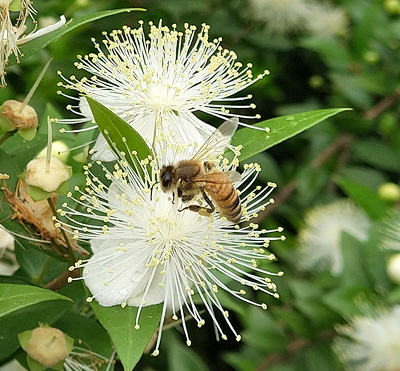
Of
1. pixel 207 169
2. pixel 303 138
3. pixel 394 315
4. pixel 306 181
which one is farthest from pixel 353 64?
pixel 207 169

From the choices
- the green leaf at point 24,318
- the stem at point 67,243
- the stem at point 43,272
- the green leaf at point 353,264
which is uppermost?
the stem at point 67,243

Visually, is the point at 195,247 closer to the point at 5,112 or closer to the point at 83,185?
the point at 83,185

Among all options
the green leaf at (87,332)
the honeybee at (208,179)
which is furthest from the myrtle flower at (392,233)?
the green leaf at (87,332)

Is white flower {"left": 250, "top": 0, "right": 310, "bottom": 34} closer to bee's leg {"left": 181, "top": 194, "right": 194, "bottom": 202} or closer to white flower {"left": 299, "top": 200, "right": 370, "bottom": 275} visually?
white flower {"left": 299, "top": 200, "right": 370, "bottom": 275}

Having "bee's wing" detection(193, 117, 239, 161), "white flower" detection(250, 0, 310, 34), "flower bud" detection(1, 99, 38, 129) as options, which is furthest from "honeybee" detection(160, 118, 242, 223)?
"white flower" detection(250, 0, 310, 34)

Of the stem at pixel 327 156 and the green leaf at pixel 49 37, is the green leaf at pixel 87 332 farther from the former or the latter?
the stem at pixel 327 156

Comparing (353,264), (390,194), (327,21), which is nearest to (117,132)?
(353,264)
